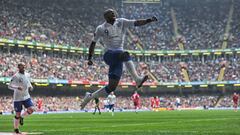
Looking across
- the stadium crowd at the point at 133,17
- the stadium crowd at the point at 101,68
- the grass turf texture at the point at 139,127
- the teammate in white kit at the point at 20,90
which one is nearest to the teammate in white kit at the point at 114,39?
the grass turf texture at the point at 139,127

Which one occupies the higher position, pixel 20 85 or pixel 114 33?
pixel 114 33

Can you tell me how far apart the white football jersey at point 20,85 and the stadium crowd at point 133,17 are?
5756cm

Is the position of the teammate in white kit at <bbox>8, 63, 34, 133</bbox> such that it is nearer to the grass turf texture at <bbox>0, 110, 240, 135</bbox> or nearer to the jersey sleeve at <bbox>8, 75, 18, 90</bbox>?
the jersey sleeve at <bbox>8, 75, 18, 90</bbox>

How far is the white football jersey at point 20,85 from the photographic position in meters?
16.6

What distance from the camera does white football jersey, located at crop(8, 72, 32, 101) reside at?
54.5ft

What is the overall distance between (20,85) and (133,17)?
78.9m

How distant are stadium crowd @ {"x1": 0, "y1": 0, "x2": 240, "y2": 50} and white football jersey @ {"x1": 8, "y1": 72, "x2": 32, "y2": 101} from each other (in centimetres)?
5756

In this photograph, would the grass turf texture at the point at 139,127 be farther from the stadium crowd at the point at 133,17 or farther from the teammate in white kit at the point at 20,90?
the stadium crowd at the point at 133,17

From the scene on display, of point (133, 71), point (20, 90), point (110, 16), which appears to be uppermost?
point (110, 16)

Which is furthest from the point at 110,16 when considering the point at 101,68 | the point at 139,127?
the point at 101,68

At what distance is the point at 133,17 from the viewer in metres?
94.6

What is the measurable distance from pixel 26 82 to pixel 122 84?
210 ft

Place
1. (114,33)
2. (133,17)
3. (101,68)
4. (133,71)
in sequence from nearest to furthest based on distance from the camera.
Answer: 1. (114,33)
2. (133,71)
3. (101,68)
4. (133,17)

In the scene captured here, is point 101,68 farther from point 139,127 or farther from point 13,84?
point 13,84
